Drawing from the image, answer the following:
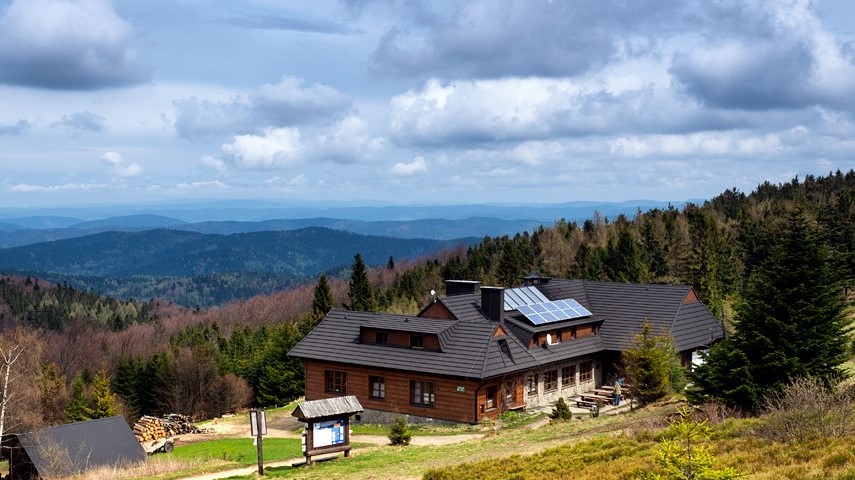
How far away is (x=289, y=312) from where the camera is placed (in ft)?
604

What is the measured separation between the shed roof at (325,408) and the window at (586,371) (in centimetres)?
2171

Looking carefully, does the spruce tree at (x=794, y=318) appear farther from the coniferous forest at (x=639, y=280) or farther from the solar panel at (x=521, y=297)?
the solar panel at (x=521, y=297)

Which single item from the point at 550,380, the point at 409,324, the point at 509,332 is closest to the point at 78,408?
the point at 409,324

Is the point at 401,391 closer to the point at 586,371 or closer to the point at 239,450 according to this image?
the point at 239,450

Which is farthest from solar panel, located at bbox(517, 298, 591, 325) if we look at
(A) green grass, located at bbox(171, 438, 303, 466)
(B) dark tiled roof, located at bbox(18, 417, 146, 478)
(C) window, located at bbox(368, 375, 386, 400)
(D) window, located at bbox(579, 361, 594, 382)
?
(B) dark tiled roof, located at bbox(18, 417, 146, 478)

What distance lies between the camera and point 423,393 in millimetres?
41125

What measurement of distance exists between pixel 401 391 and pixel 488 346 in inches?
213

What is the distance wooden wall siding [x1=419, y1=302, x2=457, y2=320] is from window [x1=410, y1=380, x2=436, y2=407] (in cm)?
572

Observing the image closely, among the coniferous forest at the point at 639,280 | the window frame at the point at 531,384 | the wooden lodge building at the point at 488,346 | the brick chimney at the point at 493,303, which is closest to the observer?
the coniferous forest at the point at 639,280

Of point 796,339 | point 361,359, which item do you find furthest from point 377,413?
point 796,339

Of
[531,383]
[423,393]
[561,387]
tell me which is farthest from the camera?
[561,387]

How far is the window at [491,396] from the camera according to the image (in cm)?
4016

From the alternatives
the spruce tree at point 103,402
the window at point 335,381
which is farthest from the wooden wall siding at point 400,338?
the spruce tree at point 103,402

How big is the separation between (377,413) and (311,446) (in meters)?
14.8
